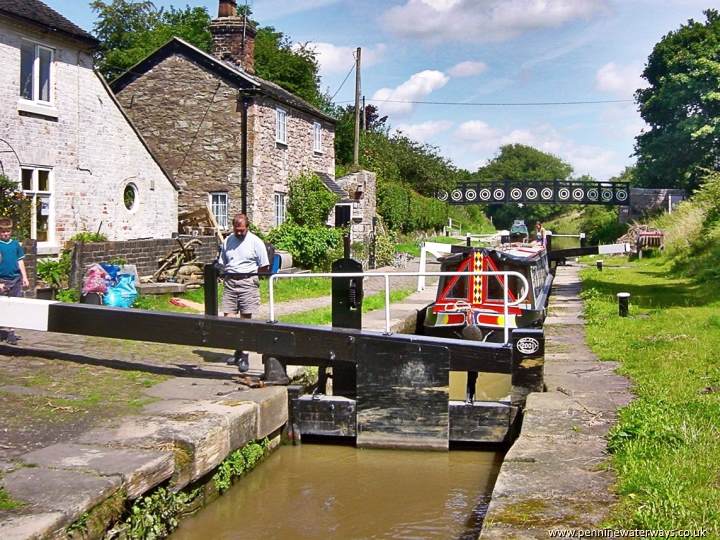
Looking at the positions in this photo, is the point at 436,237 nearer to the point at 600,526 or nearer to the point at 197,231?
the point at 197,231

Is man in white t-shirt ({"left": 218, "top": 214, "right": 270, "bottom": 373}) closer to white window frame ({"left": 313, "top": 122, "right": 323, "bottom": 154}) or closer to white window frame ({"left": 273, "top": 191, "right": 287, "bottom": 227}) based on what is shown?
white window frame ({"left": 273, "top": 191, "right": 287, "bottom": 227})

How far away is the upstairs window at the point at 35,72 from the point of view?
52.3 feet

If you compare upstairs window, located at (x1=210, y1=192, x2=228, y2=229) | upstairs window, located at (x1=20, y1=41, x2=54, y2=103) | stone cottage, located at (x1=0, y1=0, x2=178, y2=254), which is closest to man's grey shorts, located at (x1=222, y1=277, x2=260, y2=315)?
stone cottage, located at (x1=0, y1=0, x2=178, y2=254)

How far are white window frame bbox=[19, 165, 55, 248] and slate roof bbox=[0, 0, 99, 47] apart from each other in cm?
270

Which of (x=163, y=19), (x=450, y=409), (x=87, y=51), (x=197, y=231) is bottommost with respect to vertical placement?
(x=450, y=409)

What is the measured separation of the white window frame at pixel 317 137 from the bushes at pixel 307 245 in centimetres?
552

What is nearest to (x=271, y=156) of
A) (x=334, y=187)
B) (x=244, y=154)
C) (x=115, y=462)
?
(x=244, y=154)

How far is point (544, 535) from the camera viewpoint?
4547mm

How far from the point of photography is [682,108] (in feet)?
156

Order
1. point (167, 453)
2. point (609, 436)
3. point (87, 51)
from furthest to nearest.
→ point (87, 51) → point (609, 436) → point (167, 453)

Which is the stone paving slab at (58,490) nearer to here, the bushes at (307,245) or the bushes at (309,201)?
the bushes at (307,245)

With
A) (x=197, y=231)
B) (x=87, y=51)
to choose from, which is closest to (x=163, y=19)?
(x=197, y=231)

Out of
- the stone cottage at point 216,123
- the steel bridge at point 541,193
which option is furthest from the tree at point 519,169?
the stone cottage at point 216,123

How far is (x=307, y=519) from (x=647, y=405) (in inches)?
117
